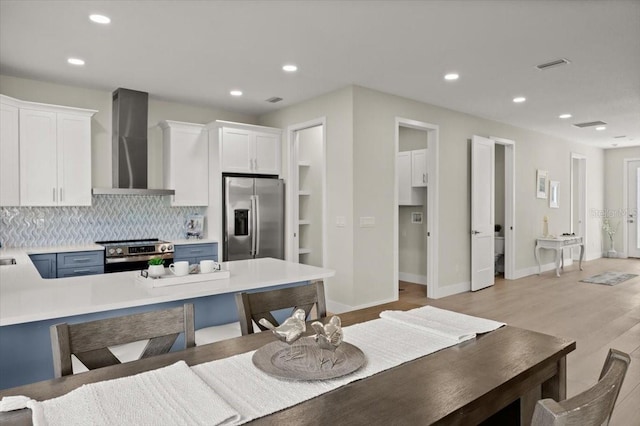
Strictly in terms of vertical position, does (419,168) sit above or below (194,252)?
above

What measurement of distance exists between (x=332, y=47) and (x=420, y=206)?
3.82 m

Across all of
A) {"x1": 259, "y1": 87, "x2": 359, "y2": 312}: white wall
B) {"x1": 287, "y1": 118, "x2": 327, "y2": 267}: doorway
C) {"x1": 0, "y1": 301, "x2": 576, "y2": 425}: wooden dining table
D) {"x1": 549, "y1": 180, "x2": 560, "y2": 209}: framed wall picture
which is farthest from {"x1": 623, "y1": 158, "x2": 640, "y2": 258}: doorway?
{"x1": 0, "y1": 301, "x2": 576, "y2": 425}: wooden dining table

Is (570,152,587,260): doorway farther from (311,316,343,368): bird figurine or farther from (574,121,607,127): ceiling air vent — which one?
(311,316,343,368): bird figurine

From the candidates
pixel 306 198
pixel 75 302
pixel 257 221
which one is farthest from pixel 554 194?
pixel 75 302

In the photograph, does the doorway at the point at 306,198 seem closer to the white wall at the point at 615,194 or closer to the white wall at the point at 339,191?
the white wall at the point at 339,191

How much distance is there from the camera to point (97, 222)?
195 inches

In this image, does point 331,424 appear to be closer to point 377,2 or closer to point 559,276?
point 377,2

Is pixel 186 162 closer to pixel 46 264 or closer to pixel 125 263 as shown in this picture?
pixel 125 263

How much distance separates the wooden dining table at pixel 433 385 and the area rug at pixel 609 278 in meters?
6.53

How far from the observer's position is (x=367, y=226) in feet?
16.0


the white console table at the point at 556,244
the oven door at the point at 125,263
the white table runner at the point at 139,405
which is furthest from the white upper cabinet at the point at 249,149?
the white console table at the point at 556,244

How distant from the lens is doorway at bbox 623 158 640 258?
955 centimetres

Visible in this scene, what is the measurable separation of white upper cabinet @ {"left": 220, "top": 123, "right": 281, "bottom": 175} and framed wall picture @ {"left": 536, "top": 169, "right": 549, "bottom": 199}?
5017 mm

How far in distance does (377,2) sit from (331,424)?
270 cm
